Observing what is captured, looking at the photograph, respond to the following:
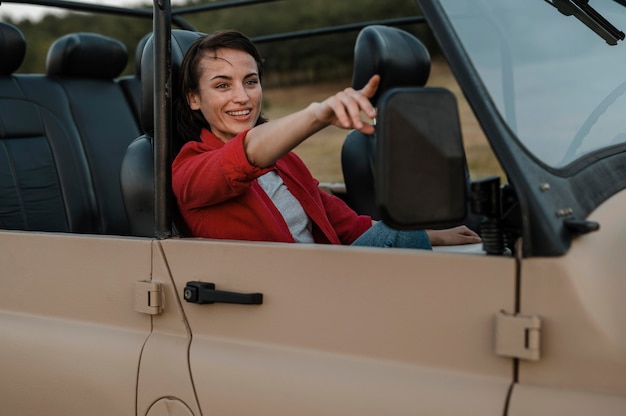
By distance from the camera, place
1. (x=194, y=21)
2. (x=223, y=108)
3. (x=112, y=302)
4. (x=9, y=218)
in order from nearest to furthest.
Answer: (x=112, y=302) < (x=223, y=108) < (x=9, y=218) < (x=194, y=21)

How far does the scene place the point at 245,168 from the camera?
7.22 feet

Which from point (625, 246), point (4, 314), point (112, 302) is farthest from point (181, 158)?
point (625, 246)

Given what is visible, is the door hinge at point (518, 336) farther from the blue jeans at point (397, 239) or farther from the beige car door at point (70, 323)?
the beige car door at point (70, 323)

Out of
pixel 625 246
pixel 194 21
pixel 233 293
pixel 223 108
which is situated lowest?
pixel 233 293

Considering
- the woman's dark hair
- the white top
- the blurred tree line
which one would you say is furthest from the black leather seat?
the blurred tree line

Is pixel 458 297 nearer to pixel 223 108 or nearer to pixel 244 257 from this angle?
pixel 244 257

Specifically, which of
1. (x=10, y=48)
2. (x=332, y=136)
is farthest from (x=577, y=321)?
(x=332, y=136)

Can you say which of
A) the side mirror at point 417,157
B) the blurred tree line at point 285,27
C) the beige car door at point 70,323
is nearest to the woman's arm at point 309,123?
the side mirror at point 417,157

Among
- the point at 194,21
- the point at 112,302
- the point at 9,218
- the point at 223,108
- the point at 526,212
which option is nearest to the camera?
the point at 526,212

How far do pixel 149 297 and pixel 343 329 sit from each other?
0.51 metres

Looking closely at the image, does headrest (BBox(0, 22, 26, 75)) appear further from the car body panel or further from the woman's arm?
the car body panel

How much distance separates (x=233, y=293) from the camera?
2.06 m

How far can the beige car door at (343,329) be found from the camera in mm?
1750

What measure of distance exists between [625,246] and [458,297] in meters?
0.33
